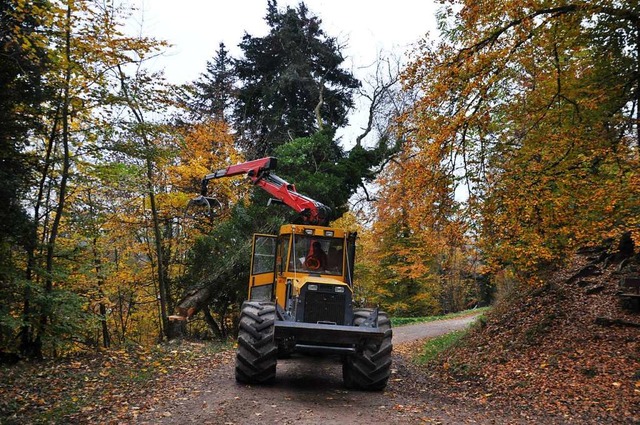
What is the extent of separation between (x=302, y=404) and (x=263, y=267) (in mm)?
3949

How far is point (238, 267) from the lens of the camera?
16.3 m

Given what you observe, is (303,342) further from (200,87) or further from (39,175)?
(200,87)

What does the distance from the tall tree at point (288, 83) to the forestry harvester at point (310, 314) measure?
44.1 feet

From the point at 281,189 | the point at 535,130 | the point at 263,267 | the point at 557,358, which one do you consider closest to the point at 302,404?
the point at 263,267

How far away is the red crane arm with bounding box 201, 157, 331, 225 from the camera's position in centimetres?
982

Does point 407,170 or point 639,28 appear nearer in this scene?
point 639,28

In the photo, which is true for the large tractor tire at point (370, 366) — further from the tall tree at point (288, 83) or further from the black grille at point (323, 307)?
the tall tree at point (288, 83)

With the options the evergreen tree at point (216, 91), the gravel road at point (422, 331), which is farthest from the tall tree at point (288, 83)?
the gravel road at point (422, 331)

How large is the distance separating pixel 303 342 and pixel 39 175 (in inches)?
310

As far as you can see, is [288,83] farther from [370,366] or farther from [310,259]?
[370,366]

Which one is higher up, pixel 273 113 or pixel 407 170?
pixel 273 113

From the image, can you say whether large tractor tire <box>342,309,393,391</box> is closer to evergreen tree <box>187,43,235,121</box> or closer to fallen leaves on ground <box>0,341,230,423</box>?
fallen leaves on ground <box>0,341,230,423</box>

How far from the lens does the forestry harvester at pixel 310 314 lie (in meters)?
7.45

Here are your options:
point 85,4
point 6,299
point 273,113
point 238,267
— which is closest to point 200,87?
point 273,113
